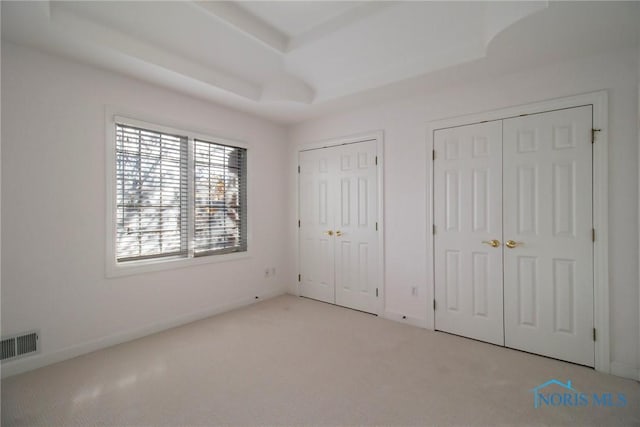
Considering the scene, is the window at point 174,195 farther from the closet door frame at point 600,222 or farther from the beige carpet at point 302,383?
the closet door frame at point 600,222

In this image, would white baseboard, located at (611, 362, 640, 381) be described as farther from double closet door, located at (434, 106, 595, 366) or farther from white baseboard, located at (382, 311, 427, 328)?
white baseboard, located at (382, 311, 427, 328)

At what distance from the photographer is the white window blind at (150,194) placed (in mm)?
2936

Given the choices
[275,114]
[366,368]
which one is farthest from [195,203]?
[366,368]

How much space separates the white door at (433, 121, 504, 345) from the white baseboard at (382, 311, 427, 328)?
0.16 meters

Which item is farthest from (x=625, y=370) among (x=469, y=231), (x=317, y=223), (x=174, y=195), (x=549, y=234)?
(x=174, y=195)

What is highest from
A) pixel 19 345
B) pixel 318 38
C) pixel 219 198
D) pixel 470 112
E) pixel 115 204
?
pixel 318 38

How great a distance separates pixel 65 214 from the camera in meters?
2.57

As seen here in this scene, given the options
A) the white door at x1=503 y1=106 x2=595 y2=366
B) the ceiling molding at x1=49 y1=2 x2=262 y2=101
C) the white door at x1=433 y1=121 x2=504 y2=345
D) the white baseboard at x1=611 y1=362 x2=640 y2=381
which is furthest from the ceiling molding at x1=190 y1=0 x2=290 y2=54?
the white baseboard at x1=611 y1=362 x2=640 y2=381

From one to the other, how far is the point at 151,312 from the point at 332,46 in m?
3.27

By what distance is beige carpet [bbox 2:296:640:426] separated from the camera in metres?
1.87

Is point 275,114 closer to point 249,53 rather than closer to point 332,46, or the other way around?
point 249,53

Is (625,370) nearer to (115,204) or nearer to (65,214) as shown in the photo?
(115,204)

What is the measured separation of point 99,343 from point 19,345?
542 millimetres

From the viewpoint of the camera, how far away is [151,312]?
3.10 m
